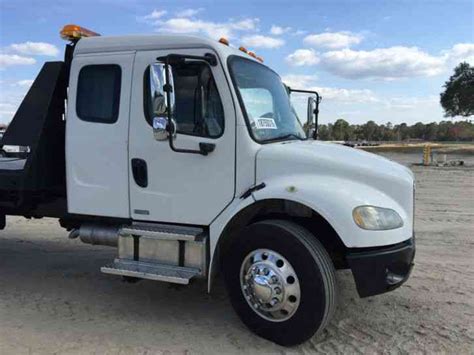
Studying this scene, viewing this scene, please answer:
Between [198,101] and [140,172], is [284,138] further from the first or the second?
[140,172]

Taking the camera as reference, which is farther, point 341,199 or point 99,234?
point 99,234

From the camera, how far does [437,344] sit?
416cm

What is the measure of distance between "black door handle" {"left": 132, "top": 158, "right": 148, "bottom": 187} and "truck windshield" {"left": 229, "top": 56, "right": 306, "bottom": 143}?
45.0 inches

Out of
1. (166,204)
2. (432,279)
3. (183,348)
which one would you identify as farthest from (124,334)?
(432,279)

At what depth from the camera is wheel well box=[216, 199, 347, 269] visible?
4.33 metres

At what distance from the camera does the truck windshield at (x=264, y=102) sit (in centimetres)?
452

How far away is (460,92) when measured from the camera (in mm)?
51875

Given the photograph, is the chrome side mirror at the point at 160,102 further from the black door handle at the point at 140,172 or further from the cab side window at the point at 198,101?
the black door handle at the point at 140,172

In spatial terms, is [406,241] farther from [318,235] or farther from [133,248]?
[133,248]

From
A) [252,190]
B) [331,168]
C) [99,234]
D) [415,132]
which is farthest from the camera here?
[415,132]

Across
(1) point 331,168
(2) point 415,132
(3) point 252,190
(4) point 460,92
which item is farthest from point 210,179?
(2) point 415,132

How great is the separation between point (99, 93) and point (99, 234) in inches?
58.4

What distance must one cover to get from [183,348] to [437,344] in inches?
84.7

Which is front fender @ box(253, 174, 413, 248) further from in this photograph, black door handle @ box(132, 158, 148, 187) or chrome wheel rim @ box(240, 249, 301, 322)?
black door handle @ box(132, 158, 148, 187)
